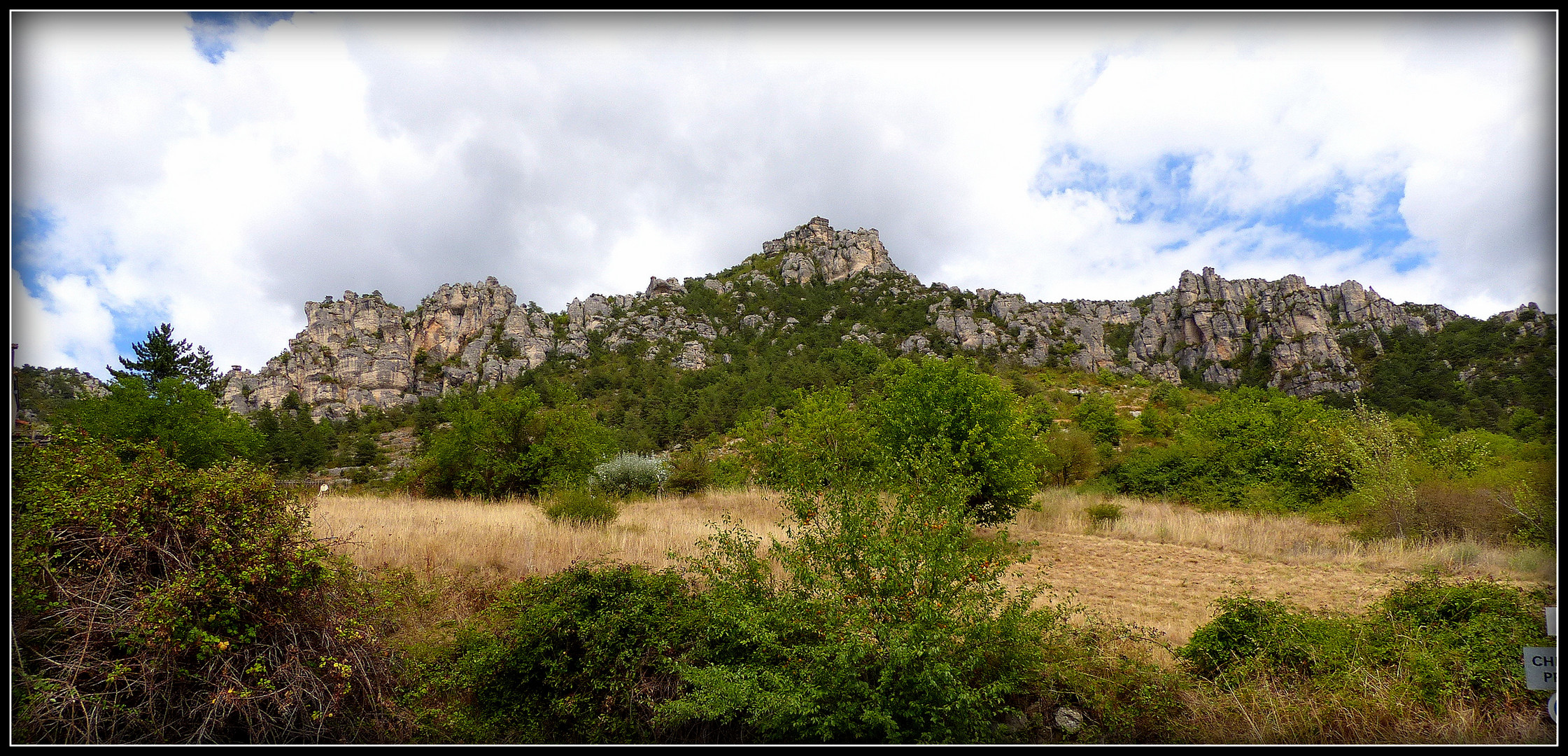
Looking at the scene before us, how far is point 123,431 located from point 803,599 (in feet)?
83.6

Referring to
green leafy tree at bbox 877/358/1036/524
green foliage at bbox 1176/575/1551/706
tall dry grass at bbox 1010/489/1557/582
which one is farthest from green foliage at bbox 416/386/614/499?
green foliage at bbox 1176/575/1551/706

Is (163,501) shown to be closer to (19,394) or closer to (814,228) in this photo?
(19,394)

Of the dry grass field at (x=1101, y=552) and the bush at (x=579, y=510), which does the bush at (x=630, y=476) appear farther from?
the bush at (x=579, y=510)

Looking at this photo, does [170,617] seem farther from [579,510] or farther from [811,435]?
[811,435]

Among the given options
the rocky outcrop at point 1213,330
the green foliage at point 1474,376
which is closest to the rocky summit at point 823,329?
the rocky outcrop at point 1213,330

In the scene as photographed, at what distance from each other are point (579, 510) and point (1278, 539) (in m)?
17.0

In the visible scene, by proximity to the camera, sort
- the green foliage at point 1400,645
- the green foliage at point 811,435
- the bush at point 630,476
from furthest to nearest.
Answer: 1. the bush at point 630,476
2. the green foliage at point 811,435
3. the green foliage at point 1400,645

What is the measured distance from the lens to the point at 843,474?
520cm

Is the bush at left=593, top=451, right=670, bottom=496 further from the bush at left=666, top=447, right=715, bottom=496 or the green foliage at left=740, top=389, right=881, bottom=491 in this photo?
the green foliage at left=740, top=389, right=881, bottom=491

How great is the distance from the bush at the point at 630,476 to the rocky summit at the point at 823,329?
6315cm

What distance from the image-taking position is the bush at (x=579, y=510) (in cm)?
1059

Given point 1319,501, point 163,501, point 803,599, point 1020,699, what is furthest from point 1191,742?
point 1319,501

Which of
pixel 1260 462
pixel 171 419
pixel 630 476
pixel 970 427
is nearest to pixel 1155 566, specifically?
pixel 970 427

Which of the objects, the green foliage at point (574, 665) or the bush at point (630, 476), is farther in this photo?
the bush at point (630, 476)
